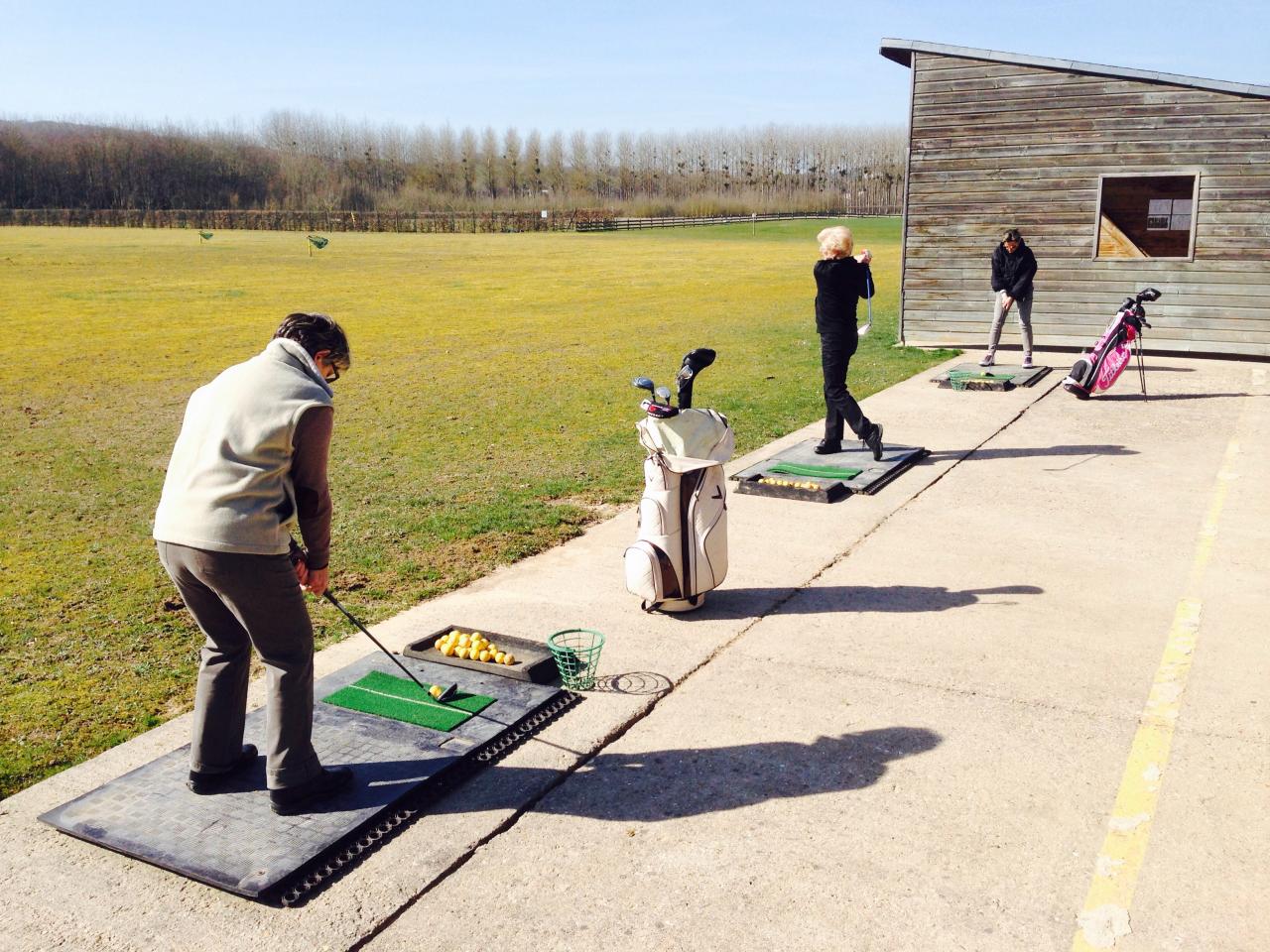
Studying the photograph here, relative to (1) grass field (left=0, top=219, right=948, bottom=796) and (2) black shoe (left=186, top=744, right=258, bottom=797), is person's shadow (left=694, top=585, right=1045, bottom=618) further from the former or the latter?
(2) black shoe (left=186, top=744, right=258, bottom=797)

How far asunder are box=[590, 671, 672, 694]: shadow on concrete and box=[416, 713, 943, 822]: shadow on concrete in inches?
23.8

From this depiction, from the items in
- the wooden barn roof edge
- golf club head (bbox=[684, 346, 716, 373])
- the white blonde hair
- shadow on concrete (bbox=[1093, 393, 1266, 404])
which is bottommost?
shadow on concrete (bbox=[1093, 393, 1266, 404])

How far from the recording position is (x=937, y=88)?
18328mm

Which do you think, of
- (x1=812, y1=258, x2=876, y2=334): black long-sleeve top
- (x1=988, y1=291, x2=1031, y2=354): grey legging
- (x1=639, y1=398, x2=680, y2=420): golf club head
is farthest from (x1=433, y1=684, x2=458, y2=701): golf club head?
(x1=988, y1=291, x2=1031, y2=354): grey legging

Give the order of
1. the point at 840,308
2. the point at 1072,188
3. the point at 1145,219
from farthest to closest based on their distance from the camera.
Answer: the point at 1145,219, the point at 1072,188, the point at 840,308

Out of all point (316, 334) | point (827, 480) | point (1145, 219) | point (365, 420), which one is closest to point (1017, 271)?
point (827, 480)

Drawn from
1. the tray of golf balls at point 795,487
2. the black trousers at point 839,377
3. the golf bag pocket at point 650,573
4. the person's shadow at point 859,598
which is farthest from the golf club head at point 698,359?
the black trousers at point 839,377

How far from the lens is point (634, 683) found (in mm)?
5457

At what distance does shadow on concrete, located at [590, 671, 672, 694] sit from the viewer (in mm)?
5371

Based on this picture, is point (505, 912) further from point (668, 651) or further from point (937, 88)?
point (937, 88)

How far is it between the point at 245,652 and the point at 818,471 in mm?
6103

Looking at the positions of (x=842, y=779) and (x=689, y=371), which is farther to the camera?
(x=689, y=371)

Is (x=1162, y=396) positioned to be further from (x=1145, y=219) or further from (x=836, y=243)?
(x=1145, y=219)

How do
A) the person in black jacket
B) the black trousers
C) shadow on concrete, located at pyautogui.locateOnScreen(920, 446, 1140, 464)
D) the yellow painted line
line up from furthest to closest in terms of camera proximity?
the person in black jacket
shadow on concrete, located at pyautogui.locateOnScreen(920, 446, 1140, 464)
the black trousers
the yellow painted line
